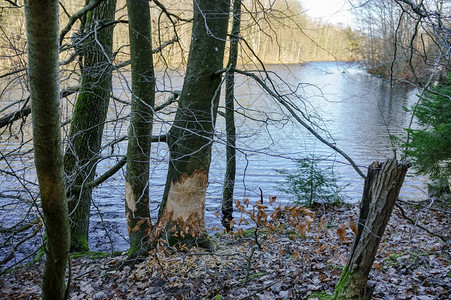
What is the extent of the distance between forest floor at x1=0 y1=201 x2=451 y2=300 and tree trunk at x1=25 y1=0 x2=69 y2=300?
6.05ft

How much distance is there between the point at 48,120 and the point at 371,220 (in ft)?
8.11

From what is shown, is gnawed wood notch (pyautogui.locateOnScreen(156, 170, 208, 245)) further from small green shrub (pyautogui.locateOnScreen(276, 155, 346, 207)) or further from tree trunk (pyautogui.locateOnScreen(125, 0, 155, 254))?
small green shrub (pyautogui.locateOnScreen(276, 155, 346, 207))

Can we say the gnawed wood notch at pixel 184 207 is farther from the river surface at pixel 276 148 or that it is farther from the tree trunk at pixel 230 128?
the tree trunk at pixel 230 128

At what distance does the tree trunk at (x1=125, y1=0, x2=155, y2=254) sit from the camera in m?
4.90

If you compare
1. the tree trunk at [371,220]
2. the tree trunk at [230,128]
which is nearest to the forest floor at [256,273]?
the tree trunk at [371,220]

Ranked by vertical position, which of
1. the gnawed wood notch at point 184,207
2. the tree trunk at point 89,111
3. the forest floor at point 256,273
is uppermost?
the tree trunk at point 89,111

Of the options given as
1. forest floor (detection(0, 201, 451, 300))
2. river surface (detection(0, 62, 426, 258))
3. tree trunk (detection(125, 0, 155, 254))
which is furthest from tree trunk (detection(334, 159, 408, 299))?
tree trunk (detection(125, 0, 155, 254))

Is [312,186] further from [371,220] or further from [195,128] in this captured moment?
[371,220]

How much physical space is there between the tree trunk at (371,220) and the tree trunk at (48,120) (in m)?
2.29

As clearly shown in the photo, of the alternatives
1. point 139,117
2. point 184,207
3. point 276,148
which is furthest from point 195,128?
point 276,148

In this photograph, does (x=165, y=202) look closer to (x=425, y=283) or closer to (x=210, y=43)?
(x=210, y=43)

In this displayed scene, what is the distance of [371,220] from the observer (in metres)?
3.06

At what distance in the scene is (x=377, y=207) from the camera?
10.0 feet

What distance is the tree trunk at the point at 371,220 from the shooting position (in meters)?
2.95
